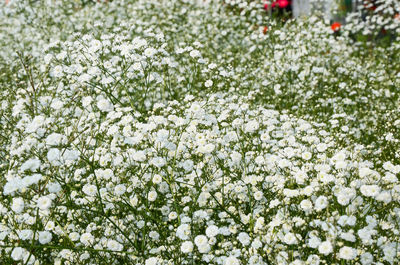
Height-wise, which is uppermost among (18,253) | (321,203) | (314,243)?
(321,203)

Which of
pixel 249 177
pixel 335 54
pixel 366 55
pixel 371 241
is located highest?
pixel 366 55

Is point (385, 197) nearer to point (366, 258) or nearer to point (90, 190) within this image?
point (366, 258)

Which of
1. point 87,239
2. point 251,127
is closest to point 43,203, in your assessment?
point 87,239

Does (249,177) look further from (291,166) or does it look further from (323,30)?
(323,30)

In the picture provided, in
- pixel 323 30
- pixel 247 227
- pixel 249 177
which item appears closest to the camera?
pixel 247 227

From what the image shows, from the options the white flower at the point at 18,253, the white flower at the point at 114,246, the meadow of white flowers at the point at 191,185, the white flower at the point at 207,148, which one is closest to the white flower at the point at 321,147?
the meadow of white flowers at the point at 191,185

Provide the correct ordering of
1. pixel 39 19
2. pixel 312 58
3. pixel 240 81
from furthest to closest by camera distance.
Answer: pixel 39 19
pixel 312 58
pixel 240 81

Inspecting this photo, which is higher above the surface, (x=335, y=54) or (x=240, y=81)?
(x=335, y=54)

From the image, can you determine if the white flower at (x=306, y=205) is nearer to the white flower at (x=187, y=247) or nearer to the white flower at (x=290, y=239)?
the white flower at (x=290, y=239)

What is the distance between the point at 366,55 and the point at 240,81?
386 cm

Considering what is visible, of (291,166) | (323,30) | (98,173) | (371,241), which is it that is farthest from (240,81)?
(371,241)

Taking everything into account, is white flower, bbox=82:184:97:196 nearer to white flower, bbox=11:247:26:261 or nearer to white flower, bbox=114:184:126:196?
white flower, bbox=114:184:126:196

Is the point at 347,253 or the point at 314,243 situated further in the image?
the point at 314,243

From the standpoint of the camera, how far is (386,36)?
31.1 feet
